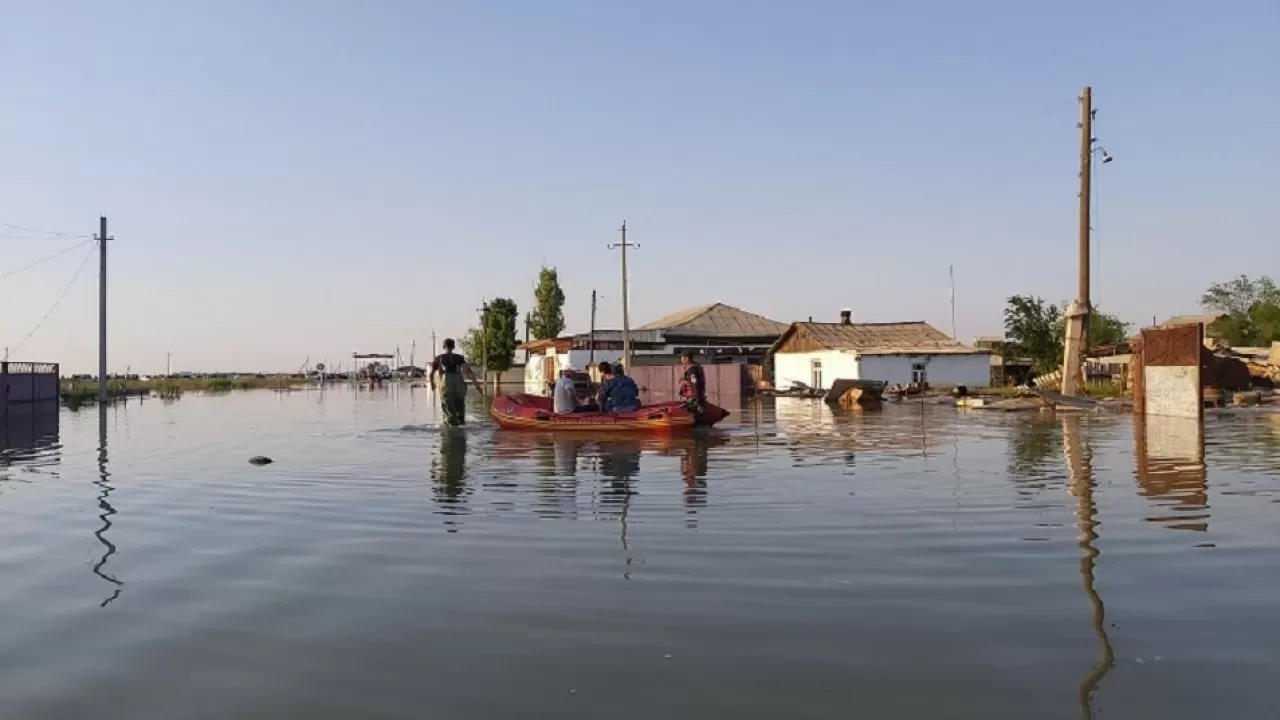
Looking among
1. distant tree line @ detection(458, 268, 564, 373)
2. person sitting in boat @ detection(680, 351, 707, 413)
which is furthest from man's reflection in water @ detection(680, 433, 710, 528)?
distant tree line @ detection(458, 268, 564, 373)

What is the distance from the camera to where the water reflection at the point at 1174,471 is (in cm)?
977

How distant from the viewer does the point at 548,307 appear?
98250mm

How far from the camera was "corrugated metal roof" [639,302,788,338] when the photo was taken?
69.0m

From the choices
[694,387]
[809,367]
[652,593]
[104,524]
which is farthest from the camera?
[809,367]

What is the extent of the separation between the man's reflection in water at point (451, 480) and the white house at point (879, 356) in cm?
3319

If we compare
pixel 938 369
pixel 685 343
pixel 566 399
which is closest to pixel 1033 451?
pixel 566 399

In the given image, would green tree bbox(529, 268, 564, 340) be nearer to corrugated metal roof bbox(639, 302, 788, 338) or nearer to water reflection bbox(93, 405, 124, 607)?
corrugated metal roof bbox(639, 302, 788, 338)

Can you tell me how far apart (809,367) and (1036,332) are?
38.1 feet

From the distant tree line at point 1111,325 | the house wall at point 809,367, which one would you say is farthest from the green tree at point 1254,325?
the house wall at point 809,367

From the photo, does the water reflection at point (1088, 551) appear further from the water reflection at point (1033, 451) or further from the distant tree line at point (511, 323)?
the distant tree line at point (511, 323)

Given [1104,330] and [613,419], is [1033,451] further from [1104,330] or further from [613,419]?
[1104,330]

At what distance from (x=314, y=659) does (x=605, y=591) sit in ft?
6.83

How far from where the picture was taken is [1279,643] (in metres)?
5.42

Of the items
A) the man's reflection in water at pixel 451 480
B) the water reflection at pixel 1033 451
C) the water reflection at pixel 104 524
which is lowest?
the water reflection at pixel 104 524
